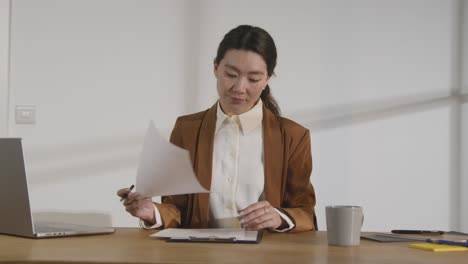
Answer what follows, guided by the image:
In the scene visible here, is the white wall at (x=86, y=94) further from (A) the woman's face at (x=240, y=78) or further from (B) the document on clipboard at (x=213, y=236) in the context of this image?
(B) the document on clipboard at (x=213, y=236)

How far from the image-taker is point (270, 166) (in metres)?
1.86

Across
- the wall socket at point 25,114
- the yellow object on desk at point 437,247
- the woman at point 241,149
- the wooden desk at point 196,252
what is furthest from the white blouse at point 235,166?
the wall socket at point 25,114

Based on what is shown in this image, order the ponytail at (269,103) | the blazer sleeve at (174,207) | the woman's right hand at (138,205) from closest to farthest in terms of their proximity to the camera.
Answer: the woman's right hand at (138,205) → the blazer sleeve at (174,207) → the ponytail at (269,103)

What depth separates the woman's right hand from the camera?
156 cm

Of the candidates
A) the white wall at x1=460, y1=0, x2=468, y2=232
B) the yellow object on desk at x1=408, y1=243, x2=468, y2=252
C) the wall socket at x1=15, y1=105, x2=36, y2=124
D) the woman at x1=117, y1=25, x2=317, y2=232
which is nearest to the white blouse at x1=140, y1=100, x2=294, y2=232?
the woman at x1=117, y1=25, x2=317, y2=232

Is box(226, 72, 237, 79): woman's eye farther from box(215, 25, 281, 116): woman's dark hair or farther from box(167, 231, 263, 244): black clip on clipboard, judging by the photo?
box(167, 231, 263, 244): black clip on clipboard

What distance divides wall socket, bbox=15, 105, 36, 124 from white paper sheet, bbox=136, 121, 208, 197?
6.32 feet

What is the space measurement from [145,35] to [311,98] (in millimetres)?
951

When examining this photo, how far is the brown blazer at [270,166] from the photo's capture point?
1836 millimetres

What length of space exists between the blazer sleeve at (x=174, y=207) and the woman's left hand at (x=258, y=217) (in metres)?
0.25

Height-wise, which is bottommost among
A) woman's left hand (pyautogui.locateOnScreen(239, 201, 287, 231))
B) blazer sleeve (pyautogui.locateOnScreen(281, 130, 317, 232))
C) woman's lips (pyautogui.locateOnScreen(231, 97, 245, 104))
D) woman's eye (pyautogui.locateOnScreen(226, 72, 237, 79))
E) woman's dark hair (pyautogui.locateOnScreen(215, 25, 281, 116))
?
woman's left hand (pyautogui.locateOnScreen(239, 201, 287, 231))

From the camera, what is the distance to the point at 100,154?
3.20m

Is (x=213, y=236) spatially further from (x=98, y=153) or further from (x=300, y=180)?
(x=98, y=153)

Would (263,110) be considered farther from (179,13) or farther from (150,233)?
(179,13)
